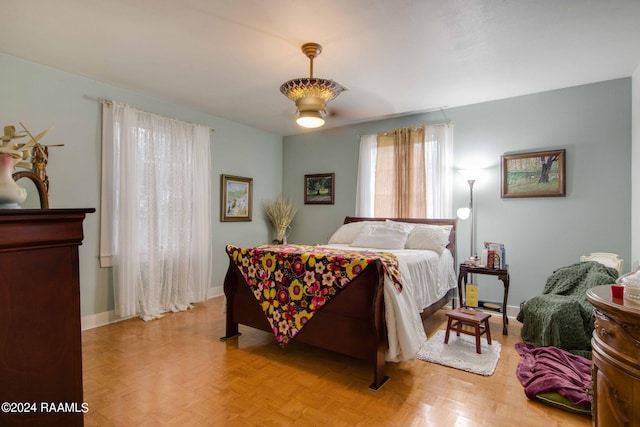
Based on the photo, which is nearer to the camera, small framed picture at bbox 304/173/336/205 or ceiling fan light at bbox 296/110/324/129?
ceiling fan light at bbox 296/110/324/129

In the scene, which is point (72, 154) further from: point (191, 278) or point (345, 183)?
point (345, 183)

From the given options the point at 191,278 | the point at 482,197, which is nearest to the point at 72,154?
the point at 191,278

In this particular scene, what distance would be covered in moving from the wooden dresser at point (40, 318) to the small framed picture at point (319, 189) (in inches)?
179

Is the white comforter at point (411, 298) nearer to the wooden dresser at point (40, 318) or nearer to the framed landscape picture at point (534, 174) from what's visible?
the framed landscape picture at point (534, 174)

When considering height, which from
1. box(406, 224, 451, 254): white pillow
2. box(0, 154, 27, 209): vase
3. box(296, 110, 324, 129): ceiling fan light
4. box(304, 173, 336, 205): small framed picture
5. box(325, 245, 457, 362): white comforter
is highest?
box(296, 110, 324, 129): ceiling fan light

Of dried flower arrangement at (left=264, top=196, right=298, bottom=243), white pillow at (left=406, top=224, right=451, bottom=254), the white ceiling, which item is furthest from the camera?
dried flower arrangement at (left=264, top=196, right=298, bottom=243)

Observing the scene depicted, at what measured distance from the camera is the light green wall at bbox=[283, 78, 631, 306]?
129 inches

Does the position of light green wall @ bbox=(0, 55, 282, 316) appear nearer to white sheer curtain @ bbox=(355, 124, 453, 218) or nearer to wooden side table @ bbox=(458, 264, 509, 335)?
white sheer curtain @ bbox=(355, 124, 453, 218)

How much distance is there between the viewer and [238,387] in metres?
2.22

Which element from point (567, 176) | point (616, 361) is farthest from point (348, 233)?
A: point (616, 361)

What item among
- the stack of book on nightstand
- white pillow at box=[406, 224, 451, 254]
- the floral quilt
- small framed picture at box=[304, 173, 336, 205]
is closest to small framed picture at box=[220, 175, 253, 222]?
Result: small framed picture at box=[304, 173, 336, 205]

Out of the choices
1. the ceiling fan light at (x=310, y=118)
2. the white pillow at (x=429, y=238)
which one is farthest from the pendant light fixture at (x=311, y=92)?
the white pillow at (x=429, y=238)

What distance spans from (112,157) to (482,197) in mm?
4404

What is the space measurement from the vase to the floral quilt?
5.89 ft
